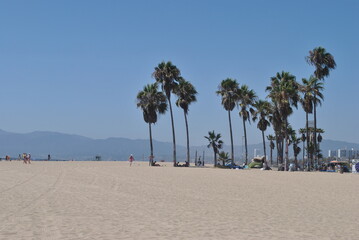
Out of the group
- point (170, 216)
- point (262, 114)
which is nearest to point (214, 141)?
point (262, 114)

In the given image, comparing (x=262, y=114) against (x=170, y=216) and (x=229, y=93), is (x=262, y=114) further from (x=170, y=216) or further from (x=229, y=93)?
(x=170, y=216)

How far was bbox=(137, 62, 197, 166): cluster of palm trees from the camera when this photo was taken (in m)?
61.0

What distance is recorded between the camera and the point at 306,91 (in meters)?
55.4

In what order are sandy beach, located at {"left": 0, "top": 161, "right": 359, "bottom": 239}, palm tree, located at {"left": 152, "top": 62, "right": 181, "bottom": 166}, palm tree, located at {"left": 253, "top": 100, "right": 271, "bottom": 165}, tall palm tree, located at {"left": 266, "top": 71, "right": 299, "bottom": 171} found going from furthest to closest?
palm tree, located at {"left": 253, "top": 100, "right": 271, "bottom": 165}
palm tree, located at {"left": 152, "top": 62, "right": 181, "bottom": 166}
tall palm tree, located at {"left": 266, "top": 71, "right": 299, "bottom": 171}
sandy beach, located at {"left": 0, "top": 161, "right": 359, "bottom": 239}

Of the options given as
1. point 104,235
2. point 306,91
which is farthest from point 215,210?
point 306,91

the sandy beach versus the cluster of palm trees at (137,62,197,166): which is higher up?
the cluster of palm trees at (137,62,197,166)

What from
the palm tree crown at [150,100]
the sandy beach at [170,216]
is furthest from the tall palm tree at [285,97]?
the sandy beach at [170,216]

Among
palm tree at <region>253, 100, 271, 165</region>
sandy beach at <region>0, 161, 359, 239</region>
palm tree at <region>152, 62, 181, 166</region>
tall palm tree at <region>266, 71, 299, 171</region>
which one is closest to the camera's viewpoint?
sandy beach at <region>0, 161, 359, 239</region>

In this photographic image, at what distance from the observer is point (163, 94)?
62.8 metres

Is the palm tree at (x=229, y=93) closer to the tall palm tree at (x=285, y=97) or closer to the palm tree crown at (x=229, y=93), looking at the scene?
the palm tree crown at (x=229, y=93)

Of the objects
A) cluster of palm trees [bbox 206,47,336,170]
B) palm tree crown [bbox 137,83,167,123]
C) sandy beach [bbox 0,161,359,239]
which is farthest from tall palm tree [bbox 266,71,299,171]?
sandy beach [bbox 0,161,359,239]

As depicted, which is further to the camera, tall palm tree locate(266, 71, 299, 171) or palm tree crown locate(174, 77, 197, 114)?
palm tree crown locate(174, 77, 197, 114)

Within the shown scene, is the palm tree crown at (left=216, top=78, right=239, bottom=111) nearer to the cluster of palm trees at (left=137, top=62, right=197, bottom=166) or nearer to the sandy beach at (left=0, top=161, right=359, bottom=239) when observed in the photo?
the cluster of palm trees at (left=137, top=62, right=197, bottom=166)

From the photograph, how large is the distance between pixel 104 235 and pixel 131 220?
7.15 ft
